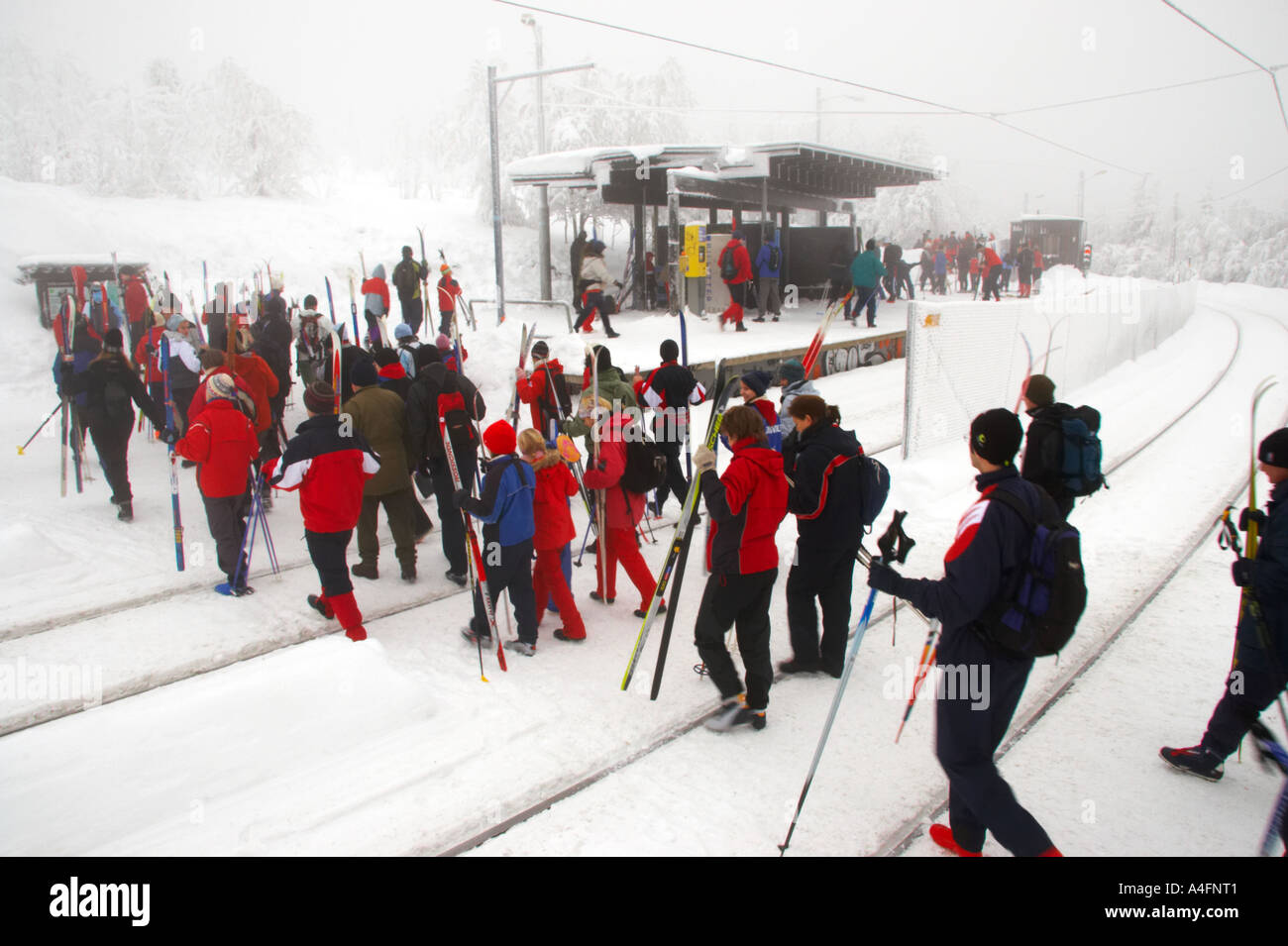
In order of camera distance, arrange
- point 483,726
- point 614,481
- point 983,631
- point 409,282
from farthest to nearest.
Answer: point 409,282
point 614,481
point 483,726
point 983,631

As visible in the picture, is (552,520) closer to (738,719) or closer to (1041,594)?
(738,719)

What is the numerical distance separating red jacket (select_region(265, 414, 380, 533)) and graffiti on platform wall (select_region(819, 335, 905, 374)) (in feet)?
36.6

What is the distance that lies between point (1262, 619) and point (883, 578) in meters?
1.92

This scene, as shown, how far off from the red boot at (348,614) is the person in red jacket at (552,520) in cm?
126

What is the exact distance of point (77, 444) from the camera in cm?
876

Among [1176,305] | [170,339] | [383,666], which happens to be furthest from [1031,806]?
[1176,305]

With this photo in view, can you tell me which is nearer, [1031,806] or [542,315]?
→ [1031,806]

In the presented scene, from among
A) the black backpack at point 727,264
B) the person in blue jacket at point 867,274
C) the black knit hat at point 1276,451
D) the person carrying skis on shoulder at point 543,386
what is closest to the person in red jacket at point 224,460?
the person carrying skis on shoulder at point 543,386

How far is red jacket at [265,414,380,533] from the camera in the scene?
18.1ft

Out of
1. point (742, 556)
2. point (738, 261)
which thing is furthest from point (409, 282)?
point (742, 556)

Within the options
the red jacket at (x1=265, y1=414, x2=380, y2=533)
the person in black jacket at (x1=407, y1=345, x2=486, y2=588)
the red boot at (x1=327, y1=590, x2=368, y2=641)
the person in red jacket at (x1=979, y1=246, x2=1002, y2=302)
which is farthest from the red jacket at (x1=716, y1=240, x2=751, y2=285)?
the person in red jacket at (x1=979, y1=246, x2=1002, y2=302)

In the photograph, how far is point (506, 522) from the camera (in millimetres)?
5207
